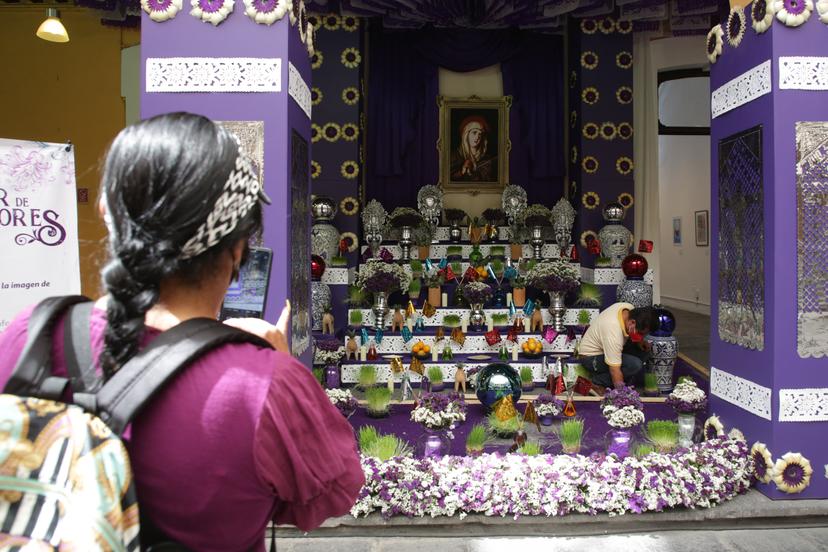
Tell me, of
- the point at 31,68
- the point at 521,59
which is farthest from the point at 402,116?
the point at 31,68

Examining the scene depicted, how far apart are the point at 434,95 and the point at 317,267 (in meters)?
3.73

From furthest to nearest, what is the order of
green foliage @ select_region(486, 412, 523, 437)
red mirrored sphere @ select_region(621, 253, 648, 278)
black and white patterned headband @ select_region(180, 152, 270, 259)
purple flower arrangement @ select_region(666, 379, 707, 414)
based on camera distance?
red mirrored sphere @ select_region(621, 253, 648, 278)
green foliage @ select_region(486, 412, 523, 437)
purple flower arrangement @ select_region(666, 379, 707, 414)
black and white patterned headband @ select_region(180, 152, 270, 259)

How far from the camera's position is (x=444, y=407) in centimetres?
367

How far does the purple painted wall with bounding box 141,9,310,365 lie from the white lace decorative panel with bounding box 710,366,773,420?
2.38m

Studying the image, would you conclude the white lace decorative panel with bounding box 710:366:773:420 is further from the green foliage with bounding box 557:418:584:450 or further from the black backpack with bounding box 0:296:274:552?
the black backpack with bounding box 0:296:274:552

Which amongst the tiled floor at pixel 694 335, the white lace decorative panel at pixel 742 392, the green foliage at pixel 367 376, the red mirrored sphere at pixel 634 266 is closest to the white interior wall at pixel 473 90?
the red mirrored sphere at pixel 634 266

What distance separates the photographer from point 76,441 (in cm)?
80

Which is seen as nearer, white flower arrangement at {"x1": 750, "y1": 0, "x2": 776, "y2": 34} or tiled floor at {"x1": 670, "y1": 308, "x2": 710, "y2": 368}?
white flower arrangement at {"x1": 750, "y1": 0, "x2": 776, "y2": 34}

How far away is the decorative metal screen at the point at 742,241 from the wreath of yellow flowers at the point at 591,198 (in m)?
3.86

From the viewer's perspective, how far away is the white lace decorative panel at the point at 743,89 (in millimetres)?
3213

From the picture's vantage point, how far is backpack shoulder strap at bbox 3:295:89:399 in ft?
2.71

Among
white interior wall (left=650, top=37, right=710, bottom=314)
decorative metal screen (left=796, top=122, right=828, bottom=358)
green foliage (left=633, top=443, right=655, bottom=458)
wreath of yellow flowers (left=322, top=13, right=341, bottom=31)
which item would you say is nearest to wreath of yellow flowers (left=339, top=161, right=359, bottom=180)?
wreath of yellow flowers (left=322, top=13, right=341, bottom=31)

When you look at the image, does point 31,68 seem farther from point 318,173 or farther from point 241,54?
point 241,54

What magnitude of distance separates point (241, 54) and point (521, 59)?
618cm
